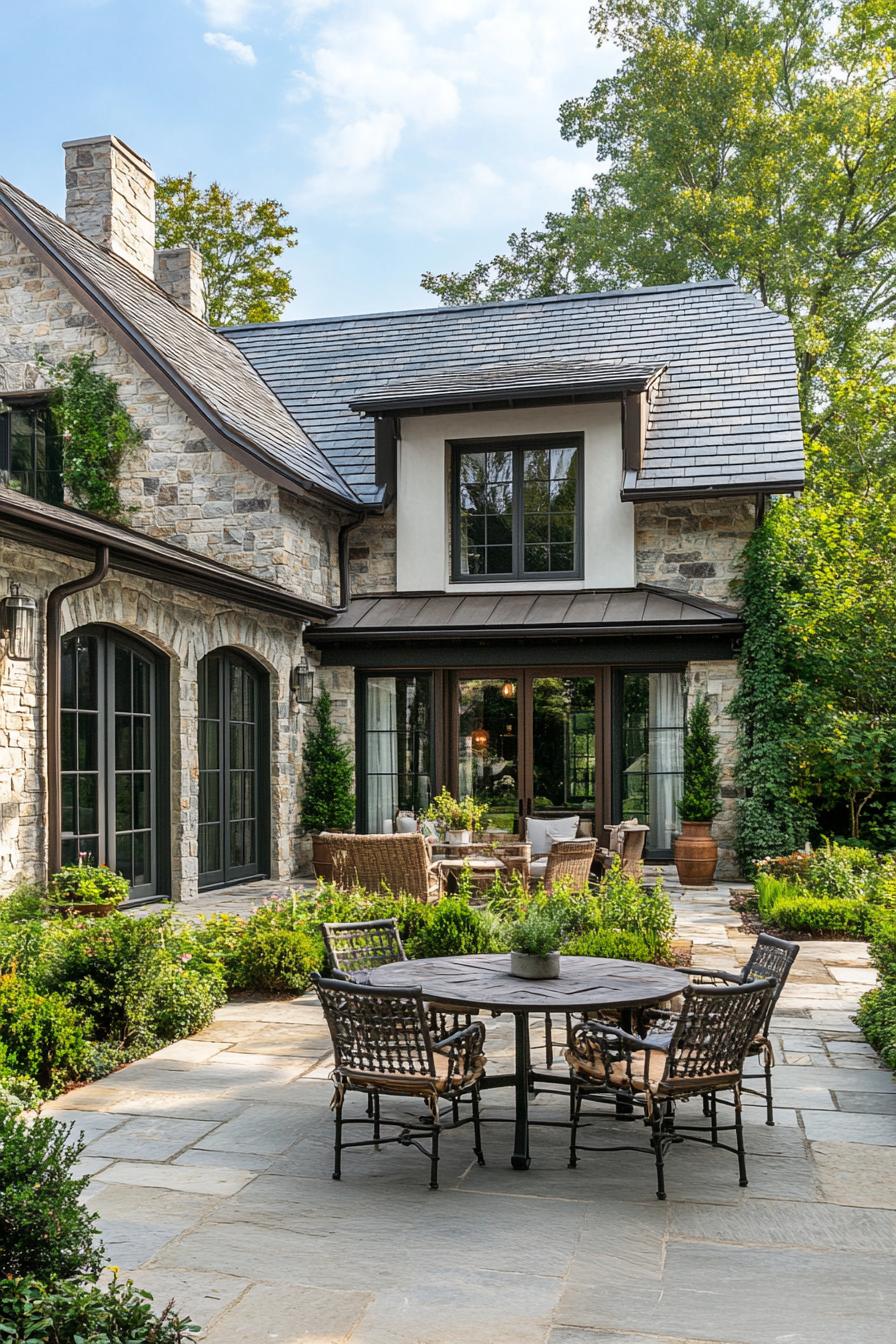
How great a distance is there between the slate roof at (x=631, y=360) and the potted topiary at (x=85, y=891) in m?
7.11

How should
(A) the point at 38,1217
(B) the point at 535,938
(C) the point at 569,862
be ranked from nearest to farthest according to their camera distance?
(A) the point at 38,1217 < (B) the point at 535,938 < (C) the point at 569,862

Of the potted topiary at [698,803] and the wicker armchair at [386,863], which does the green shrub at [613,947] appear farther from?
the potted topiary at [698,803]

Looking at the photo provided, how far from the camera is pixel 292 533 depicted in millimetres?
13406

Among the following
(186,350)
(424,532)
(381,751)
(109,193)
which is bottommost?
(381,751)

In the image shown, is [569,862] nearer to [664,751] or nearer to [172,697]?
[172,697]

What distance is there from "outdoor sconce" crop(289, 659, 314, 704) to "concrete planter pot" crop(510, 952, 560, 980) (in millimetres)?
8689

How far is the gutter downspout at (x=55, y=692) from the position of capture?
29.9ft

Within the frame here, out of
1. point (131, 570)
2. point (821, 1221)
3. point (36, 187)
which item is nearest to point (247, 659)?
point (131, 570)

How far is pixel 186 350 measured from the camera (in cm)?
1445

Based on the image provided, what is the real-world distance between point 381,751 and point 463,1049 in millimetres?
9617

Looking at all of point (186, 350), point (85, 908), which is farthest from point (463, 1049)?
point (186, 350)

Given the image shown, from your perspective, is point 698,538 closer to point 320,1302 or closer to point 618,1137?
point 618,1137

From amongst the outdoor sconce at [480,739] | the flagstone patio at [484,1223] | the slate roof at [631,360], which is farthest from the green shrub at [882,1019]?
the outdoor sconce at [480,739]

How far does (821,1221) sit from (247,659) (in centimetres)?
955
